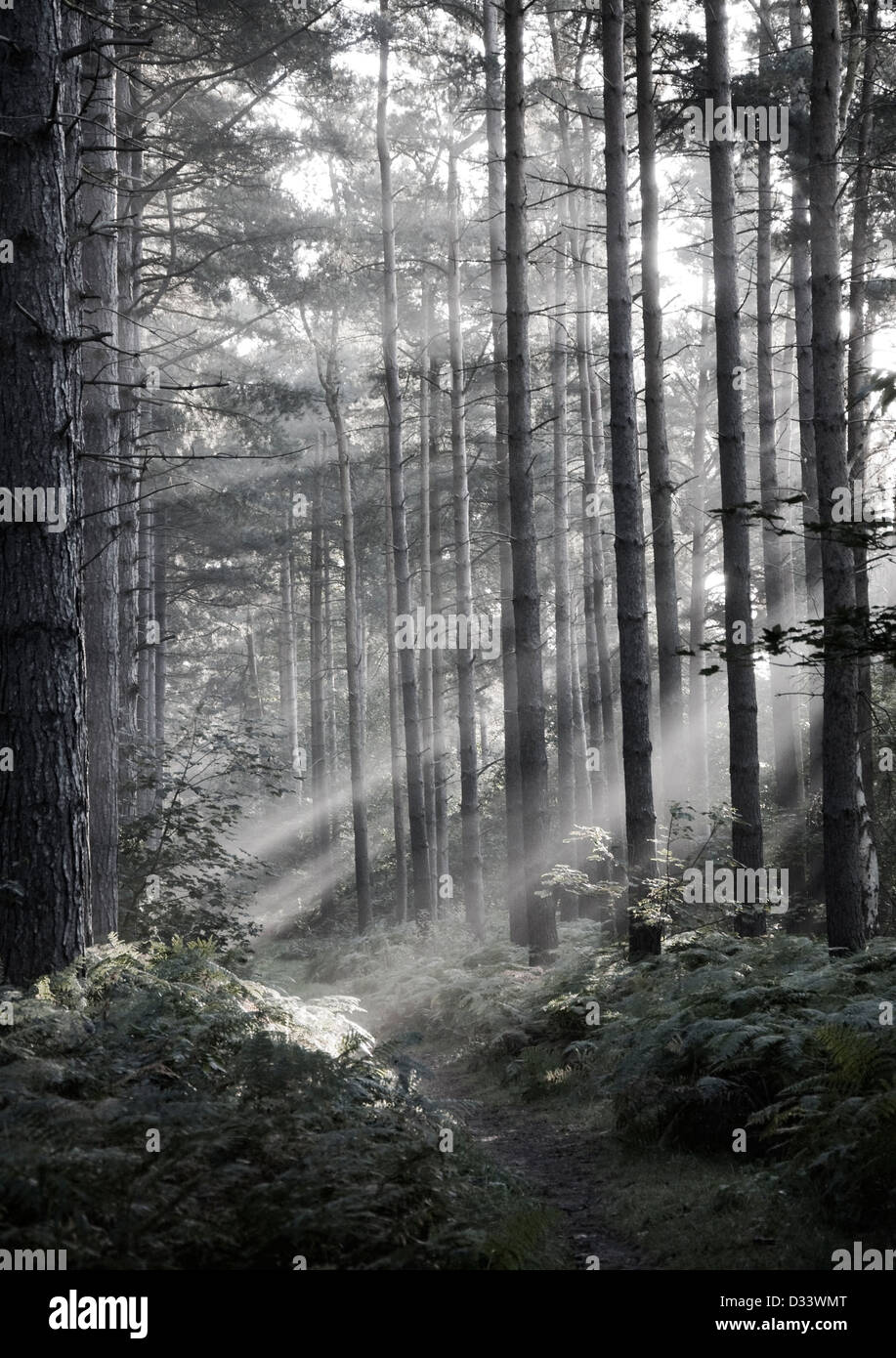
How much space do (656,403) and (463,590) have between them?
571 cm

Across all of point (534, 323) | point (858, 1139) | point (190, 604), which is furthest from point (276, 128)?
point (190, 604)

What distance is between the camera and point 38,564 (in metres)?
7.14

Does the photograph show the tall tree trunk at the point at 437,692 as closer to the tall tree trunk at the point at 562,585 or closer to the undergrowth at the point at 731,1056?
the tall tree trunk at the point at 562,585

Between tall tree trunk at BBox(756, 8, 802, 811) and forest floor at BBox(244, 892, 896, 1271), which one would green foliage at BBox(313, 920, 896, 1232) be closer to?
forest floor at BBox(244, 892, 896, 1271)

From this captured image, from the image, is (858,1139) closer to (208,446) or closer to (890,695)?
(890,695)

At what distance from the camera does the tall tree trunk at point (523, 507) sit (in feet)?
42.0

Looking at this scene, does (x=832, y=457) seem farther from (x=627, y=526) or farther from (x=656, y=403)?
(x=656, y=403)

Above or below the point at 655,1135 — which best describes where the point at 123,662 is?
above

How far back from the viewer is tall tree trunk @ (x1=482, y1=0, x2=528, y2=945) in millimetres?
16406

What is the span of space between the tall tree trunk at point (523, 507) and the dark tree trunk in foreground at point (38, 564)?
6.69 metres

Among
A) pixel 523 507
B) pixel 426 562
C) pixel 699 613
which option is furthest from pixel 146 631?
pixel 699 613

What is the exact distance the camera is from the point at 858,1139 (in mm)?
5242
